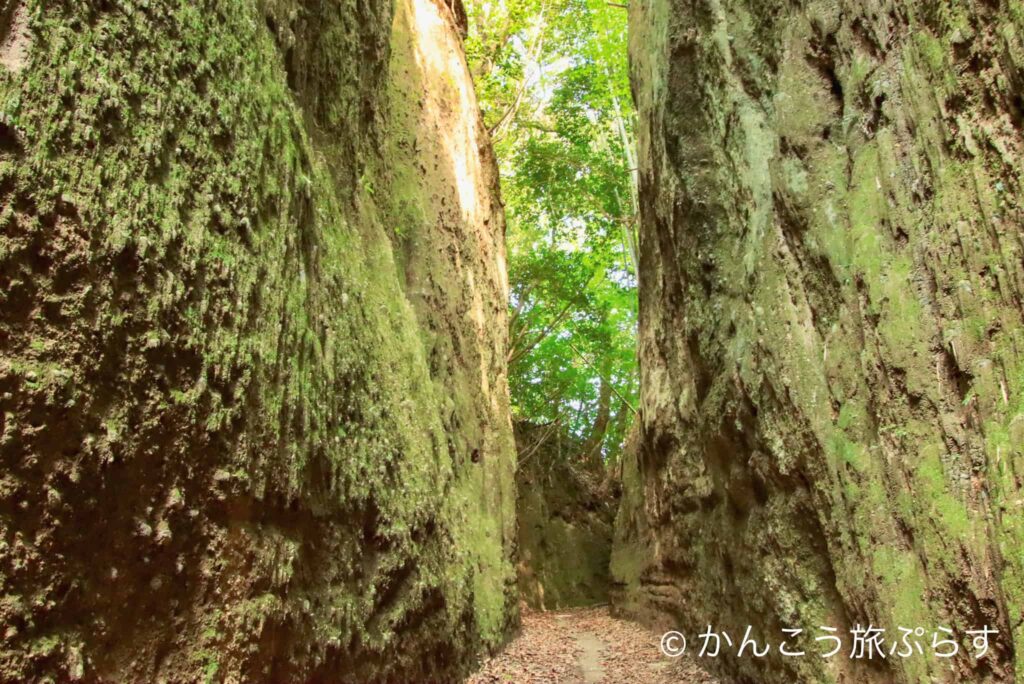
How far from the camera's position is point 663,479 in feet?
32.9

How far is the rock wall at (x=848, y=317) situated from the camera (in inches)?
134

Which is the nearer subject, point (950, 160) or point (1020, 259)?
point (1020, 259)

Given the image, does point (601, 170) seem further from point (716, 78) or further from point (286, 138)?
point (286, 138)

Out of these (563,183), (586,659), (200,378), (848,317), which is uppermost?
(563,183)

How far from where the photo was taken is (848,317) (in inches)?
188

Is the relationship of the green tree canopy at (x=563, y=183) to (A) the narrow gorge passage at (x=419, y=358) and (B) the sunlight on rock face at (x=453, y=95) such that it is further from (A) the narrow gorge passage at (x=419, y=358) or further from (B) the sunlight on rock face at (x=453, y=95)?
(A) the narrow gorge passage at (x=419, y=358)

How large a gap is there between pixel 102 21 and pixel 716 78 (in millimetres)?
5692

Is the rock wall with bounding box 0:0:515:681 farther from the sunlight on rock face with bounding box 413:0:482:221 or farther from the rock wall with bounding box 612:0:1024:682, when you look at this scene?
the sunlight on rock face with bounding box 413:0:482:221

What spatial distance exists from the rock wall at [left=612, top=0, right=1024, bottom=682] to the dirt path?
75cm

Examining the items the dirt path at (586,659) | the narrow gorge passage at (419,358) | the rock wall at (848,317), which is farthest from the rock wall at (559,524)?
the rock wall at (848,317)

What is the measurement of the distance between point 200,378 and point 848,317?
4040 millimetres

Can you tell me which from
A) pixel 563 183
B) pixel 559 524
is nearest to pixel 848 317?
pixel 559 524

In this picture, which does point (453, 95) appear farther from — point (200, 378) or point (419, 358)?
point (200, 378)

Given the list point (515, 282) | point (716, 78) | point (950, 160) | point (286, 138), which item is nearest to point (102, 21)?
point (286, 138)
